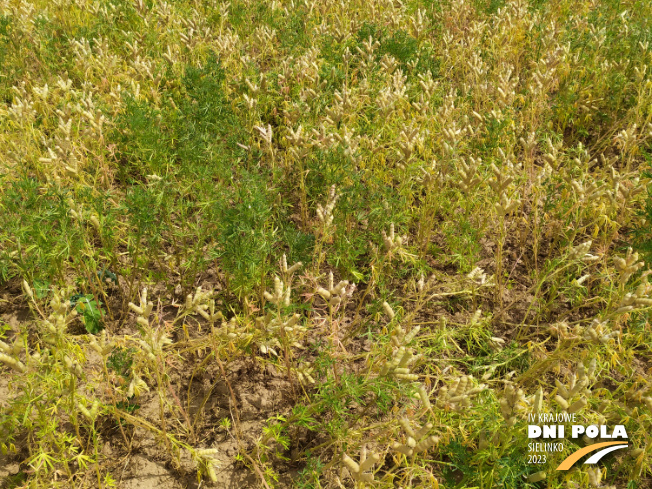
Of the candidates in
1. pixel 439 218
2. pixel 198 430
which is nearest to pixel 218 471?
pixel 198 430

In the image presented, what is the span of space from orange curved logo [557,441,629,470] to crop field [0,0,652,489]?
17 mm

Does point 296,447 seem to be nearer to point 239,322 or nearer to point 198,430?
point 198,430

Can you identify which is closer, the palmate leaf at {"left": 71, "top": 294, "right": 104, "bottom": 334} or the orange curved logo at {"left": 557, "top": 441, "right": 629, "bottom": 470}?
the orange curved logo at {"left": 557, "top": 441, "right": 629, "bottom": 470}

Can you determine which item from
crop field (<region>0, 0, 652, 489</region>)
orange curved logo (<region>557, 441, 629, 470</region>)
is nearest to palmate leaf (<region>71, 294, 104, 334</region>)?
crop field (<region>0, 0, 652, 489</region>)

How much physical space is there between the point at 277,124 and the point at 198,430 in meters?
2.66

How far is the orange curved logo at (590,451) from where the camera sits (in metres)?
2.28

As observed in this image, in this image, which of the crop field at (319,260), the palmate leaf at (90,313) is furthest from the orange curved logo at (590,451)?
the palmate leaf at (90,313)

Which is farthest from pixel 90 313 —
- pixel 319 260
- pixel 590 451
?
pixel 590 451

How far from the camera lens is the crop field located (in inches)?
92.7

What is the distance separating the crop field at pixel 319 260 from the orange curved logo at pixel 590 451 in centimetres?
2

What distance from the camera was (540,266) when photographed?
3578 millimetres

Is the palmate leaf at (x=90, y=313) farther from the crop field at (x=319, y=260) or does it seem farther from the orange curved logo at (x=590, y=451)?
the orange curved logo at (x=590, y=451)

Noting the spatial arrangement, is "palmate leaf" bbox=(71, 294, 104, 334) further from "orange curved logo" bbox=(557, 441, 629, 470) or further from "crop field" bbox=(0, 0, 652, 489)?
"orange curved logo" bbox=(557, 441, 629, 470)

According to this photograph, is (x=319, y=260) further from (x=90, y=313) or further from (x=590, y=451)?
(x=590, y=451)
